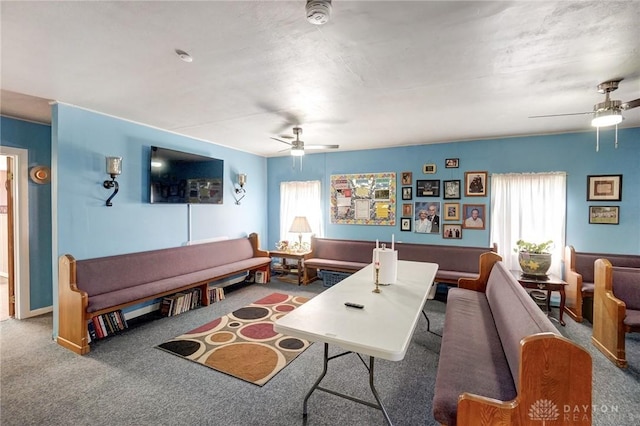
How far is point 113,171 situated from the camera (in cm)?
336

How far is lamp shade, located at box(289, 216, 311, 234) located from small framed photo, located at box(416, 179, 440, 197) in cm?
205

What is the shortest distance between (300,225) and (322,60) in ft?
11.9

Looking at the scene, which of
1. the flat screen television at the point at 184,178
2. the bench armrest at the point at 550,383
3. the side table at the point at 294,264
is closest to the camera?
the bench armrest at the point at 550,383

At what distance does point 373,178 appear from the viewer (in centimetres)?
528

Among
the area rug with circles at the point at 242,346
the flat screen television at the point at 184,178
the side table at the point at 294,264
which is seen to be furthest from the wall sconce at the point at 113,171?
the side table at the point at 294,264

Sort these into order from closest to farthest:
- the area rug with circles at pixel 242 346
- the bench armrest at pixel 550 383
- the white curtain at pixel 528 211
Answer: the bench armrest at pixel 550 383
the area rug with circles at pixel 242 346
the white curtain at pixel 528 211

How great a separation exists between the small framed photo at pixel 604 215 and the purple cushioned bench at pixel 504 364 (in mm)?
2452

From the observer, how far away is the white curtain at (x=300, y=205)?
18.9 feet

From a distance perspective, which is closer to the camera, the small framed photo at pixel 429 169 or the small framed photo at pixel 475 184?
the small framed photo at pixel 475 184

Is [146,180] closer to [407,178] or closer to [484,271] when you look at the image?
[407,178]

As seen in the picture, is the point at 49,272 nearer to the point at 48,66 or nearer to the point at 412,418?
the point at 48,66

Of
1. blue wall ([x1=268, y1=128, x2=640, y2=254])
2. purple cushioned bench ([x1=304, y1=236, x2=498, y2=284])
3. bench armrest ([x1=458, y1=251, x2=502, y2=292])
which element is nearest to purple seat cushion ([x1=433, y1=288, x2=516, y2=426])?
bench armrest ([x1=458, y1=251, x2=502, y2=292])

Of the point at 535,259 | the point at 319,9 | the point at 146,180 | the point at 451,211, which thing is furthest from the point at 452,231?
the point at 146,180

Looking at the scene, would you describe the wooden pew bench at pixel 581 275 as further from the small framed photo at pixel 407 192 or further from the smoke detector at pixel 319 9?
the smoke detector at pixel 319 9
